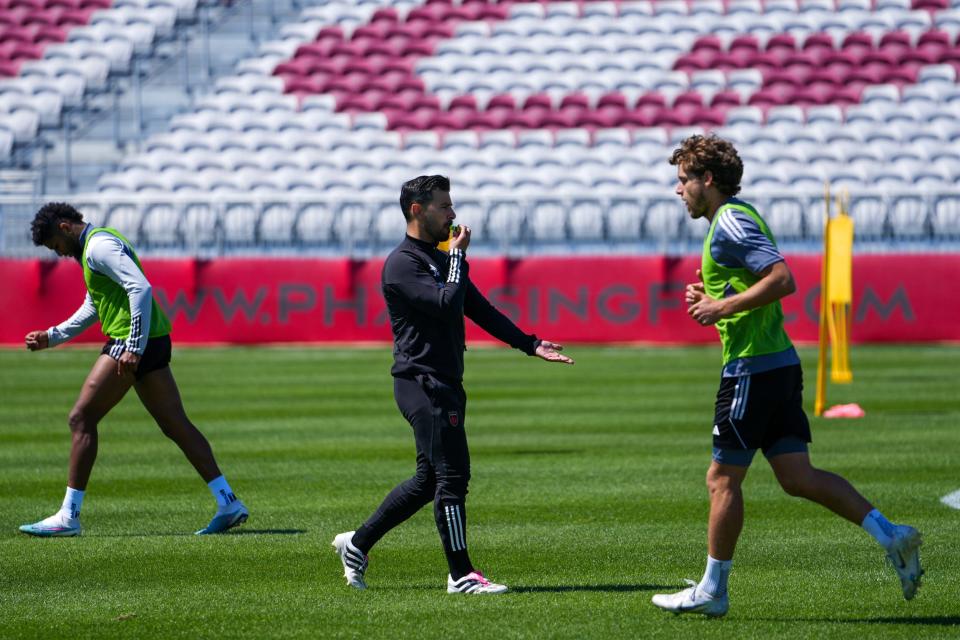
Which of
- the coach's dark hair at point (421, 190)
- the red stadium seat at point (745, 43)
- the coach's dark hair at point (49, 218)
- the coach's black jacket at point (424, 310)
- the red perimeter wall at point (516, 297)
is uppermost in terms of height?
the red stadium seat at point (745, 43)

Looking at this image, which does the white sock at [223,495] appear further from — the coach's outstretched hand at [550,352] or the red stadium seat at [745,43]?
the red stadium seat at [745,43]

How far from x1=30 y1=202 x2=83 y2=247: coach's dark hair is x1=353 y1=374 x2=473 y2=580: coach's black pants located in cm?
298

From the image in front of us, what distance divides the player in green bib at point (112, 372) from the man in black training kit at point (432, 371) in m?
2.17

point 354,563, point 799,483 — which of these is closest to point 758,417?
point 799,483

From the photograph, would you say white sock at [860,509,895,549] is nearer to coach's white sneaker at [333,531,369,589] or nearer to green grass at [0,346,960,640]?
green grass at [0,346,960,640]

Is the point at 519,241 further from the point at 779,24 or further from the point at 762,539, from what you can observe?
the point at 762,539

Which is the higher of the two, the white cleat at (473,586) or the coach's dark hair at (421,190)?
the coach's dark hair at (421,190)

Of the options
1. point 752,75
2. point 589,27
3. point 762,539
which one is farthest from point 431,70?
point 762,539

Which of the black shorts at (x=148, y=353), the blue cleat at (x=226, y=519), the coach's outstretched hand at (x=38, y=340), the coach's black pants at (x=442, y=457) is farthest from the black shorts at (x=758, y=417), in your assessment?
the coach's outstretched hand at (x=38, y=340)

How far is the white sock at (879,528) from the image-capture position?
6305 millimetres

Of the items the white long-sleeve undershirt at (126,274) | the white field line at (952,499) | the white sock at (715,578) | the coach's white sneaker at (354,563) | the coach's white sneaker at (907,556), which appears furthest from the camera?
the white field line at (952,499)

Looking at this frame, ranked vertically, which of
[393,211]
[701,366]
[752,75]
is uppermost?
[752,75]

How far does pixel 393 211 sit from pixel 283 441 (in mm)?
12595

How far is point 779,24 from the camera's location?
113ft
